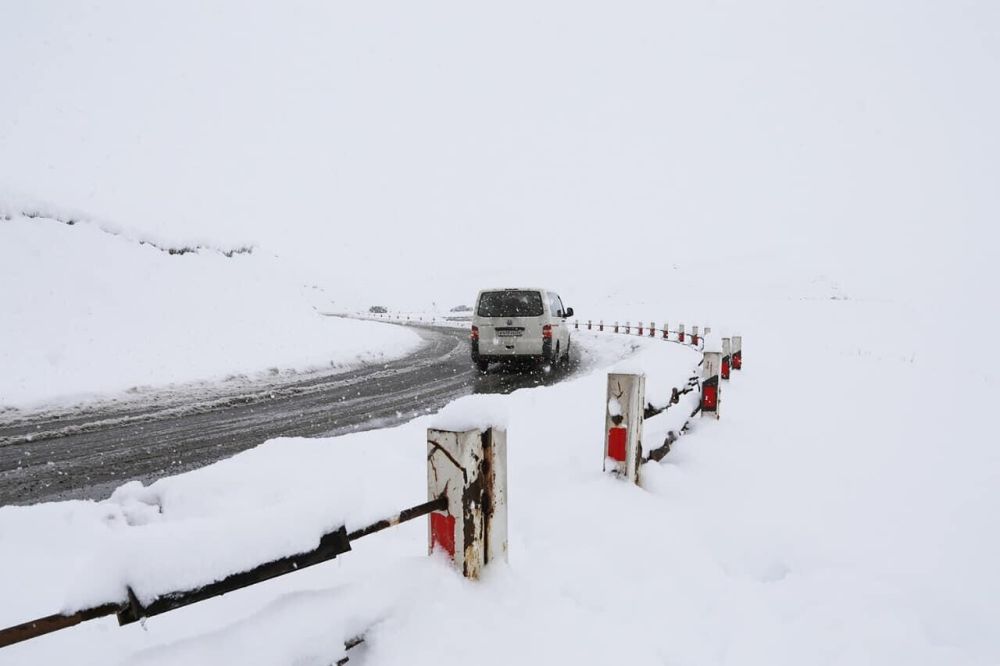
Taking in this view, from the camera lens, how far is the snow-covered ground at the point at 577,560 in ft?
6.61

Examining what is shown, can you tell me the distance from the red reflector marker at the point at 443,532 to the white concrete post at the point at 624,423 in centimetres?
212

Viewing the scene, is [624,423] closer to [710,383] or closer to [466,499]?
[466,499]

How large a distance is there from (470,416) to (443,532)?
61 centimetres

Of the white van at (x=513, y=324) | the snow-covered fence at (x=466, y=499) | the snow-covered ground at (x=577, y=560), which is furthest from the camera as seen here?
the white van at (x=513, y=324)

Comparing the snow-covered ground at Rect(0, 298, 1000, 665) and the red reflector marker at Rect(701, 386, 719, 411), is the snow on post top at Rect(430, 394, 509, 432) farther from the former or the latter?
the red reflector marker at Rect(701, 386, 719, 411)

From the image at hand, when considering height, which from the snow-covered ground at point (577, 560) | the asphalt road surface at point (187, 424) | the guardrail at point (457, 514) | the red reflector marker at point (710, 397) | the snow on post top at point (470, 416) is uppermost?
the snow on post top at point (470, 416)

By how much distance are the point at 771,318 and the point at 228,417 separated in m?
35.3

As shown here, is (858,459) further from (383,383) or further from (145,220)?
(145,220)

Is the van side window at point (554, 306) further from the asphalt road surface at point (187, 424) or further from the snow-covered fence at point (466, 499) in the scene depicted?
the snow-covered fence at point (466, 499)

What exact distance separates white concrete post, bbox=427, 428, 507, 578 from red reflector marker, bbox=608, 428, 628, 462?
1.89 meters

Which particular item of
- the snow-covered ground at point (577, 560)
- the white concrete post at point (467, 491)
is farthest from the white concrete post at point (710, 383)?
the white concrete post at point (467, 491)

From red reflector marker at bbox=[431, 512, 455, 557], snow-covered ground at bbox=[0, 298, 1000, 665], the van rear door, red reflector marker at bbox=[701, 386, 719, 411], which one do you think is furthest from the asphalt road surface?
red reflector marker at bbox=[701, 386, 719, 411]

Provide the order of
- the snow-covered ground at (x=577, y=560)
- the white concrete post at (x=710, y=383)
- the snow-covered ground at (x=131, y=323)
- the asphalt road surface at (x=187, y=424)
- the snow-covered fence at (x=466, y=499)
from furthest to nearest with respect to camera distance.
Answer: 1. the snow-covered ground at (x=131, y=323)
2. the white concrete post at (x=710, y=383)
3. the asphalt road surface at (x=187, y=424)
4. the snow-covered fence at (x=466, y=499)
5. the snow-covered ground at (x=577, y=560)

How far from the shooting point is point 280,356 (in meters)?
14.5
